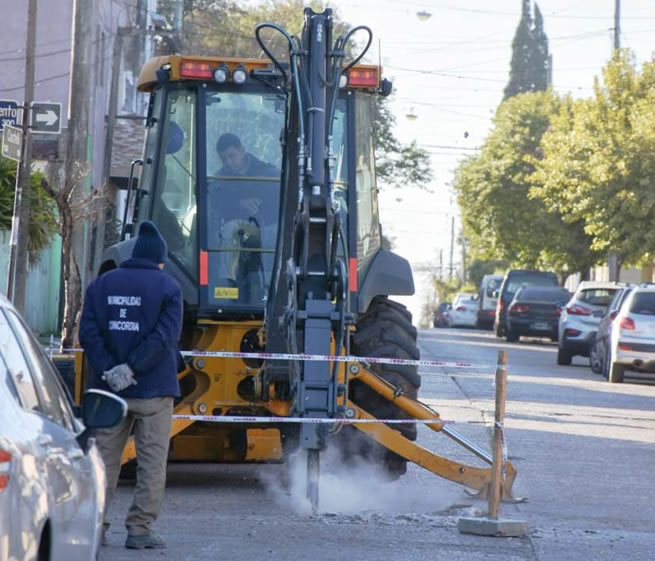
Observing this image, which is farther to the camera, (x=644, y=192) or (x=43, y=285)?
(x=644, y=192)

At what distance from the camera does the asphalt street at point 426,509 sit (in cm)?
917

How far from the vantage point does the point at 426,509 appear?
11062mm

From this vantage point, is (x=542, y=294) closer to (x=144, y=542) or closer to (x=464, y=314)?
(x=464, y=314)

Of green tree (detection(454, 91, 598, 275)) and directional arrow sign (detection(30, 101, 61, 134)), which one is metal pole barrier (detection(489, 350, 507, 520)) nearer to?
directional arrow sign (detection(30, 101, 61, 134))

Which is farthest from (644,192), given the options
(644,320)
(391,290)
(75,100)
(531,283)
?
(391,290)

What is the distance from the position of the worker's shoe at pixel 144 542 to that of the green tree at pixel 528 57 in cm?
10761

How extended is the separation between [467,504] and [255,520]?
74.0 inches

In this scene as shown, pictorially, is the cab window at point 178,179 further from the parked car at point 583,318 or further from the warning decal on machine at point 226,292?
the parked car at point 583,318

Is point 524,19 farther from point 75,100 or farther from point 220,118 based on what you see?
point 220,118

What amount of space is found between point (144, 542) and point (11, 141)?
9.54m

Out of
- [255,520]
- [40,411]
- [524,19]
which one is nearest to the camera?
[40,411]

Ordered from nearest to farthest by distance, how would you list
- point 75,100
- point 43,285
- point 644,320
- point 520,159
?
point 75,100, point 644,320, point 43,285, point 520,159

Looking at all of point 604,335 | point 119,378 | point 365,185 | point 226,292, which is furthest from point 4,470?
point 604,335

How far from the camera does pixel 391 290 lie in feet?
39.3
